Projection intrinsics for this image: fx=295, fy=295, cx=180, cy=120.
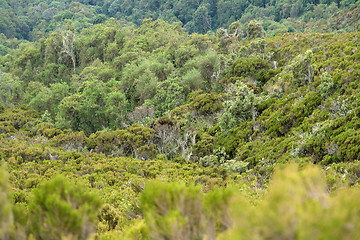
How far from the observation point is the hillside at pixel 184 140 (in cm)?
442

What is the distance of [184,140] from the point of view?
67.4 feet

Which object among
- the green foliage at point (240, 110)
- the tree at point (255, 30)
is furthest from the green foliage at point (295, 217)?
the tree at point (255, 30)

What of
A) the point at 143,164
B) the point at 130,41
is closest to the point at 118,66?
the point at 130,41

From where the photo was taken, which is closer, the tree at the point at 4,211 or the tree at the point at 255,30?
the tree at the point at 4,211

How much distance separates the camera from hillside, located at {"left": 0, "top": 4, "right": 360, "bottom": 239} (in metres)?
4.42

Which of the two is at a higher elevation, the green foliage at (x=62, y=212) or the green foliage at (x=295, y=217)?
the green foliage at (x=295, y=217)

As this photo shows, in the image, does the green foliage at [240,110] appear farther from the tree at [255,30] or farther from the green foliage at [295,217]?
the tree at [255,30]

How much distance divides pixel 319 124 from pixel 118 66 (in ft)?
86.0

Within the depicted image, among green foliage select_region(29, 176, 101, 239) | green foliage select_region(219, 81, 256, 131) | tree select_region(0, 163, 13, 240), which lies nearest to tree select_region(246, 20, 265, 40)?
green foliage select_region(219, 81, 256, 131)

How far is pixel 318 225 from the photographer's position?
10.7 feet

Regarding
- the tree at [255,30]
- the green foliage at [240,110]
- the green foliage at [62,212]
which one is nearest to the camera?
the green foliage at [62,212]

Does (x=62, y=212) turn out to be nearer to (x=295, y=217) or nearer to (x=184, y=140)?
(x=295, y=217)

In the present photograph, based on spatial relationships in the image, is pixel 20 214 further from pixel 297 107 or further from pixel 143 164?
pixel 297 107

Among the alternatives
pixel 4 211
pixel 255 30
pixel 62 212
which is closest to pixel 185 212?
pixel 62 212
